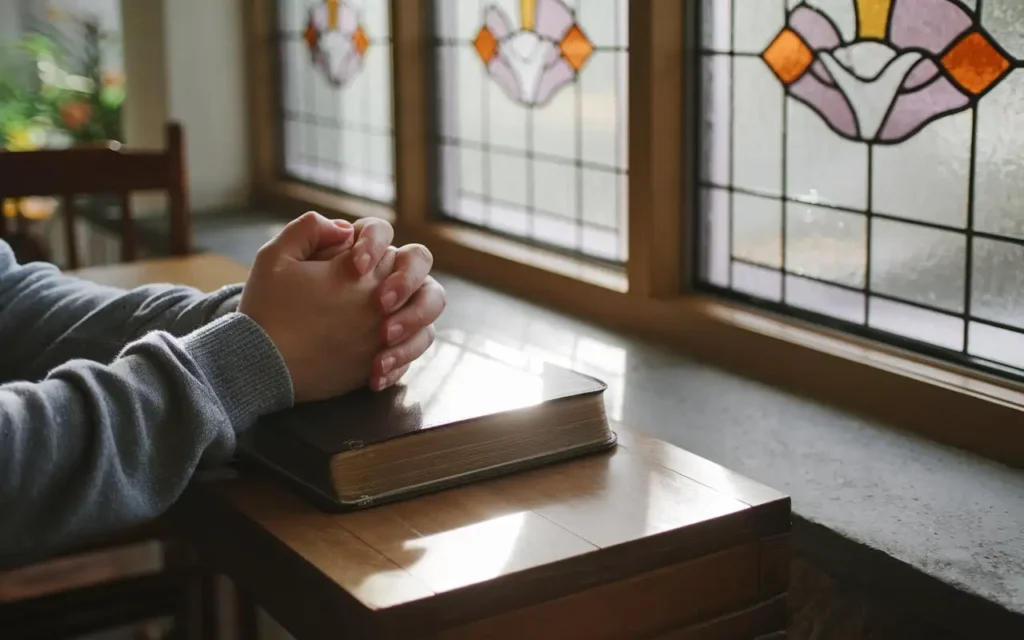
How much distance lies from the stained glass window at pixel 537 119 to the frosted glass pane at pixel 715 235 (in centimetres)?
21

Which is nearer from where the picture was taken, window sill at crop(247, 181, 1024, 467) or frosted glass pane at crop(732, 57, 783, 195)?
window sill at crop(247, 181, 1024, 467)

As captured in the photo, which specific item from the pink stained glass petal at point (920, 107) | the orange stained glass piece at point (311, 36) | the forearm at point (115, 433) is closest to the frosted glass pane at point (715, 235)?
the pink stained glass petal at point (920, 107)

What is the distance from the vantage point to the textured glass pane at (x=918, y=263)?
60.4 inches

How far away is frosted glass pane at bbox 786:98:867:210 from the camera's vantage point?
1.66 m

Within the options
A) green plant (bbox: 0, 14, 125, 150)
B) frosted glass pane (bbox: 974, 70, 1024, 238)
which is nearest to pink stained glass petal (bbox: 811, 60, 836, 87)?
frosted glass pane (bbox: 974, 70, 1024, 238)

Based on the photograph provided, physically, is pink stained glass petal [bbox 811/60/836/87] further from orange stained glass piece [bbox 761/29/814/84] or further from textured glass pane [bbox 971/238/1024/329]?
textured glass pane [bbox 971/238/1024/329]

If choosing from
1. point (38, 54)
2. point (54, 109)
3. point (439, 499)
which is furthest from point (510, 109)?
point (38, 54)

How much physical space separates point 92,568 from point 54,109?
7.34 ft

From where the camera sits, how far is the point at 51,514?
2.97ft

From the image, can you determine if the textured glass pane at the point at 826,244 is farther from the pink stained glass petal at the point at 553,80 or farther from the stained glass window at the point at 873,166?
the pink stained glass petal at the point at 553,80

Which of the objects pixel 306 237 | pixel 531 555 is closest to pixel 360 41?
pixel 306 237

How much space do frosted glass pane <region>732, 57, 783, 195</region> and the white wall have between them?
181 centimetres

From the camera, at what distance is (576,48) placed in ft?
7.14

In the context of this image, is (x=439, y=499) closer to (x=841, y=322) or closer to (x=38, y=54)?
(x=841, y=322)
